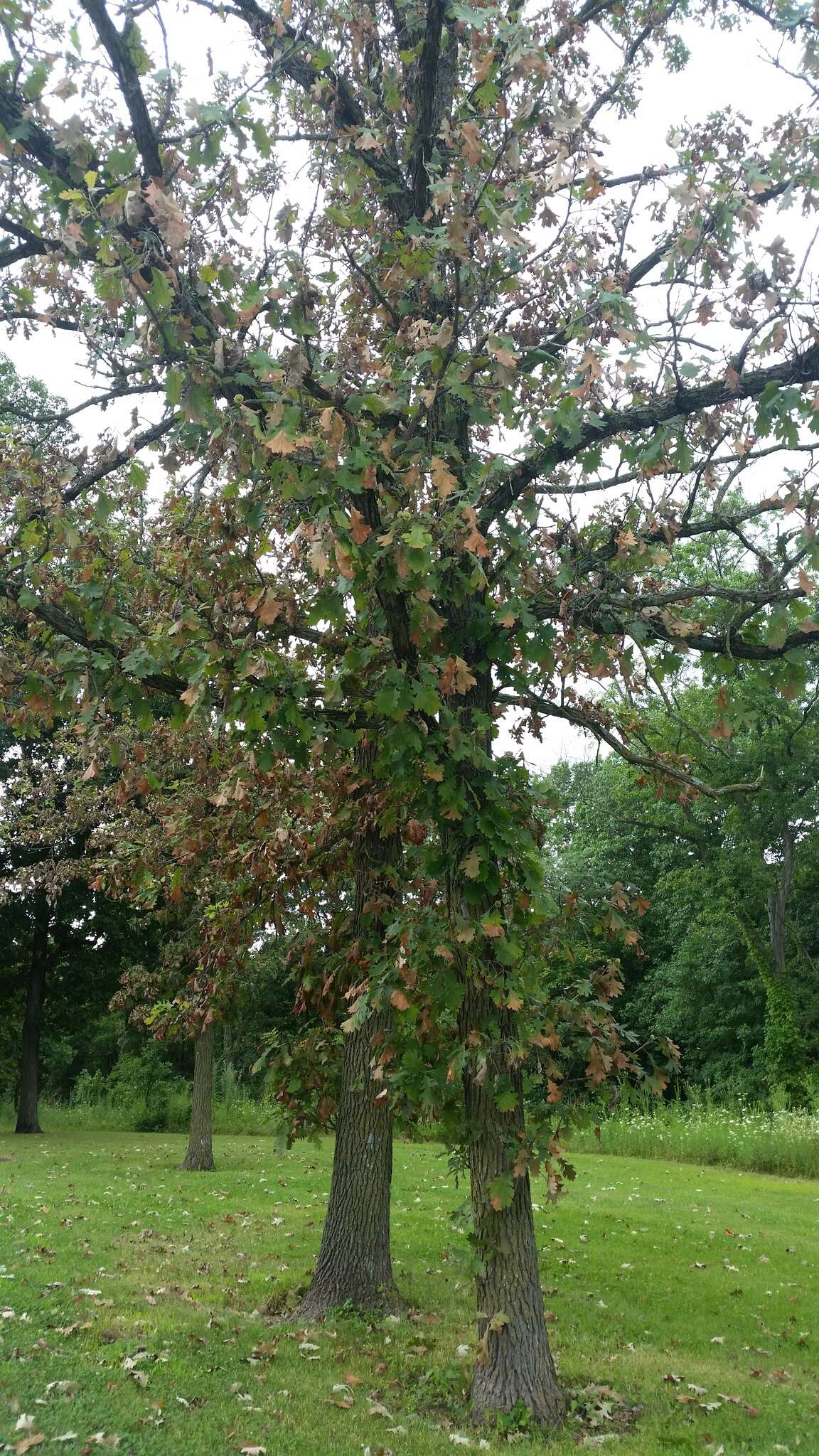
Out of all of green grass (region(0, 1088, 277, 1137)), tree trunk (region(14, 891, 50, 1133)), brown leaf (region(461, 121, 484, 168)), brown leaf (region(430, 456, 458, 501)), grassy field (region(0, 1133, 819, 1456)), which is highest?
brown leaf (region(461, 121, 484, 168))

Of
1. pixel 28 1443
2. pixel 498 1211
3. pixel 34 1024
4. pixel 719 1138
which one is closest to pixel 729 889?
pixel 719 1138

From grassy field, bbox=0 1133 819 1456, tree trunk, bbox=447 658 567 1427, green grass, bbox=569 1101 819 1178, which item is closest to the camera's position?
grassy field, bbox=0 1133 819 1456

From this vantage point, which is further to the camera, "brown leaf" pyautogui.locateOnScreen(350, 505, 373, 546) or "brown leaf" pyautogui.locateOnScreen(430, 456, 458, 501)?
"brown leaf" pyautogui.locateOnScreen(430, 456, 458, 501)

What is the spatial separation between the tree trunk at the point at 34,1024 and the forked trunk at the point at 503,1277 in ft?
59.4

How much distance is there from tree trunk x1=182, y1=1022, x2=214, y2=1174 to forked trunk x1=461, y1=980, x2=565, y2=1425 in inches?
386

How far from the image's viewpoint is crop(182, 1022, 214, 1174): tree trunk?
14.5m

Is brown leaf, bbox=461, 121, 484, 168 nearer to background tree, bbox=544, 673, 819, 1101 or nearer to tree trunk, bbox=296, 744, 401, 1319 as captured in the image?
tree trunk, bbox=296, 744, 401, 1319

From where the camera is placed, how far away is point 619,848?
31031 mm

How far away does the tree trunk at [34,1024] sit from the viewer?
2094cm

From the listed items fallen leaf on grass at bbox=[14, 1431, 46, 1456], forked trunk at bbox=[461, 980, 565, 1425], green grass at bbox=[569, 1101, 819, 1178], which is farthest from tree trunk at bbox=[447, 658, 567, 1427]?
green grass at bbox=[569, 1101, 819, 1178]

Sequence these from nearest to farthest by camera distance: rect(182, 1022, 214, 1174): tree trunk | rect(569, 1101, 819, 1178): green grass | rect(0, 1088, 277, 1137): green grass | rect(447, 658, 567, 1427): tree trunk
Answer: rect(447, 658, 567, 1427): tree trunk → rect(182, 1022, 214, 1174): tree trunk → rect(569, 1101, 819, 1178): green grass → rect(0, 1088, 277, 1137): green grass

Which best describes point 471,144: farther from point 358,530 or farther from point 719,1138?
point 719,1138

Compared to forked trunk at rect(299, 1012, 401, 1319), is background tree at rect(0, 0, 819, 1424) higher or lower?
higher

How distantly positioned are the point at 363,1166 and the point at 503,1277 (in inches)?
83.6
